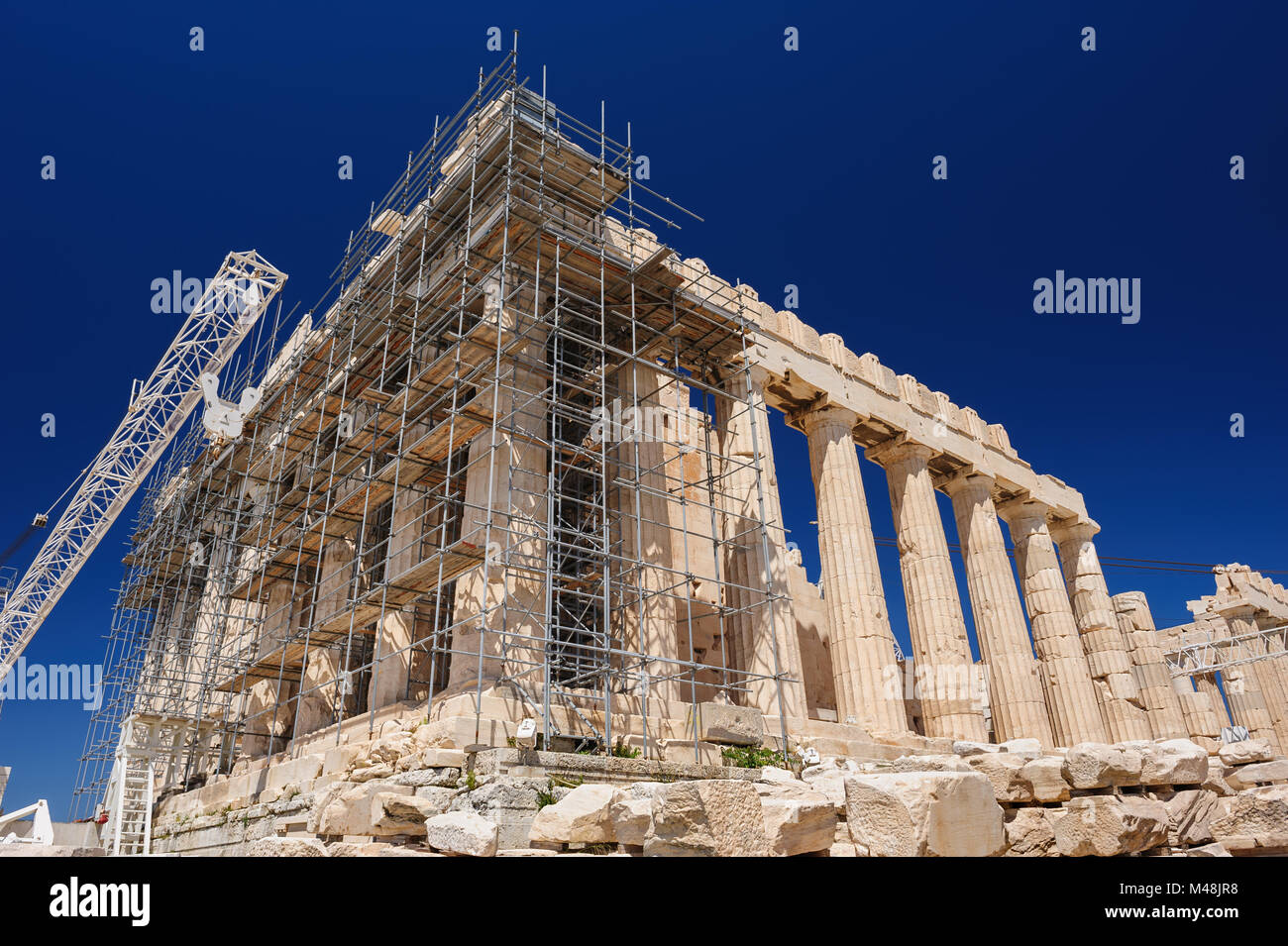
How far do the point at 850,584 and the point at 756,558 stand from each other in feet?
12.2

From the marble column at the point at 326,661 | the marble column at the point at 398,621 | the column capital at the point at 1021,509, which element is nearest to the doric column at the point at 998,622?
the column capital at the point at 1021,509

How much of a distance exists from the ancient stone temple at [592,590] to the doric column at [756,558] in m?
0.12

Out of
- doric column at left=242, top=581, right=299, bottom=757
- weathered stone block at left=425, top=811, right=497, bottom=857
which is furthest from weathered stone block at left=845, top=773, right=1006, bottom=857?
doric column at left=242, top=581, right=299, bottom=757

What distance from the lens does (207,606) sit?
29.8m

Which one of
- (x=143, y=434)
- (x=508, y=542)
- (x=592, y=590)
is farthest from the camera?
(x=143, y=434)

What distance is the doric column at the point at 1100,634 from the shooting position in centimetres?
2984

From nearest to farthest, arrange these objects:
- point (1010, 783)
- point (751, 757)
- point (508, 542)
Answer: point (1010, 783) → point (508, 542) → point (751, 757)

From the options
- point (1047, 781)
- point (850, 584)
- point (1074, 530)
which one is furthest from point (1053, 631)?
point (1047, 781)

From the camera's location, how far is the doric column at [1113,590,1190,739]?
3067 centimetres

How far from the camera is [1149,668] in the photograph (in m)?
32.4

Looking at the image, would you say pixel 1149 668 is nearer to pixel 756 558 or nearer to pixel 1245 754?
pixel 756 558

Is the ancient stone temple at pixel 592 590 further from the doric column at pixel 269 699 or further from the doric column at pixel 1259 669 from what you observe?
the doric column at pixel 1259 669

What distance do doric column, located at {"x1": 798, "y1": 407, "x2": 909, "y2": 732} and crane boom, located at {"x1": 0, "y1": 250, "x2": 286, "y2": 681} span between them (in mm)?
34120
